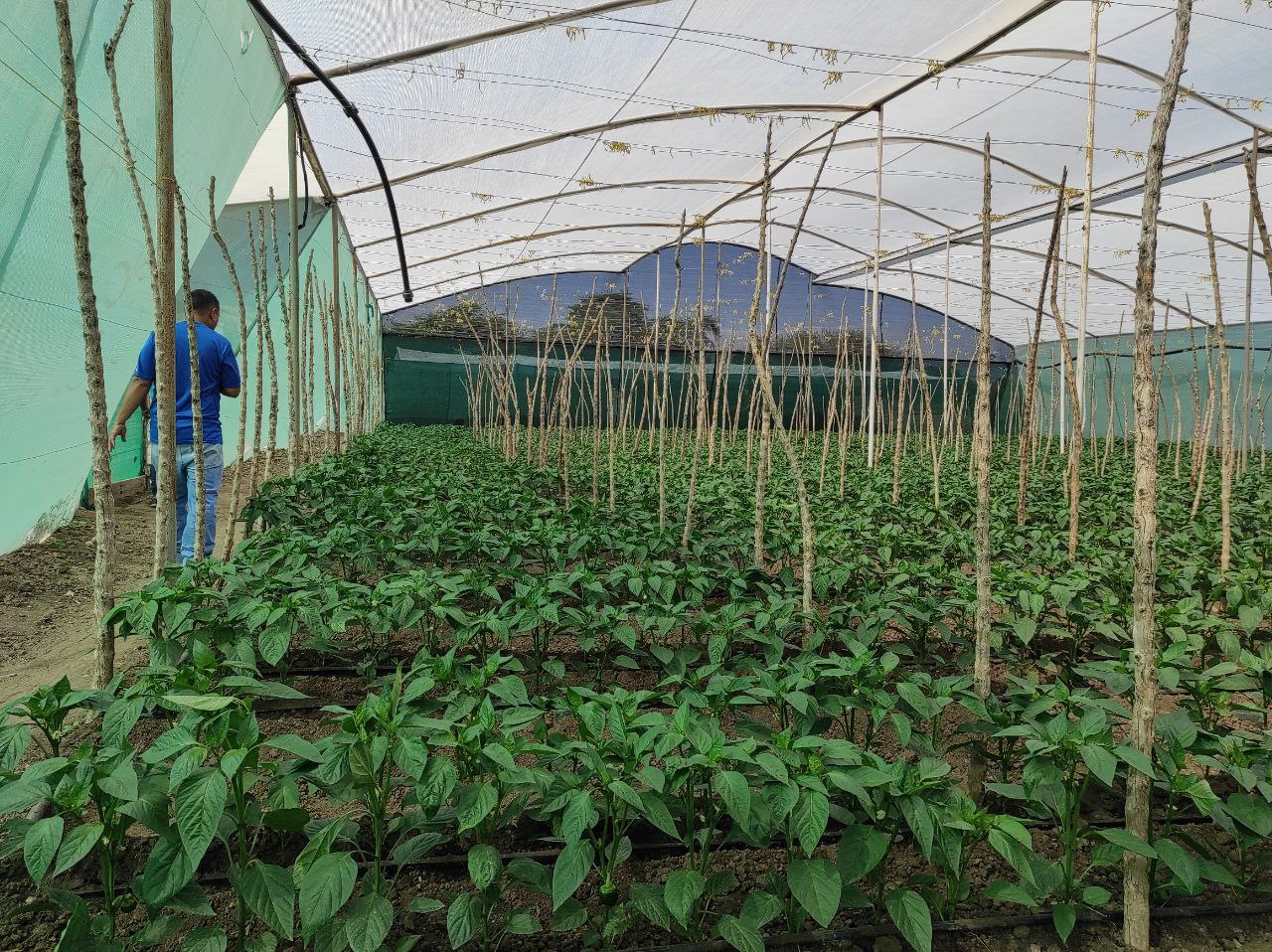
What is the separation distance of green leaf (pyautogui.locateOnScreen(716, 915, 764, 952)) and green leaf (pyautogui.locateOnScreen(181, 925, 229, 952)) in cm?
92

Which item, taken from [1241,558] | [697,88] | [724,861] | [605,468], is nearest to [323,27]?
[697,88]

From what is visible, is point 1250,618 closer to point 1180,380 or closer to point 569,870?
point 569,870

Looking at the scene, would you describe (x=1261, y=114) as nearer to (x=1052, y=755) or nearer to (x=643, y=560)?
(x=643, y=560)

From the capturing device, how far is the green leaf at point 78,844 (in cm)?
129

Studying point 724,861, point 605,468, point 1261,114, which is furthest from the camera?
point 605,468

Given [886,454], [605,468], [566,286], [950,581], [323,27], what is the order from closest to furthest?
[950,581] → [323,27] → [605,468] → [886,454] → [566,286]

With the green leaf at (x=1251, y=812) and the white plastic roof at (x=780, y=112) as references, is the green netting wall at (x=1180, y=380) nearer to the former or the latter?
the white plastic roof at (x=780, y=112)

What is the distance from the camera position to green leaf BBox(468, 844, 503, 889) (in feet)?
4.67

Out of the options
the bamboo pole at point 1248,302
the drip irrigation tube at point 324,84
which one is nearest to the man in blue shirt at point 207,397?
the drip irrigation tube at point 324,84

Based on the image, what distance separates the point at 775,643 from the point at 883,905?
88 centimetres

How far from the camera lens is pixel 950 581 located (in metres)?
3.40

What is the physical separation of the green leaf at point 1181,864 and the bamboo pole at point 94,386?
2704 mm

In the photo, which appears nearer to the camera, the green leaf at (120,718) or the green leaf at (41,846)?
the green leaf at (41,846)

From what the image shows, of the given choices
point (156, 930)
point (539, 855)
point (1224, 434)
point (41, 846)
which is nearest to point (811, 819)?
point (539, 855)
